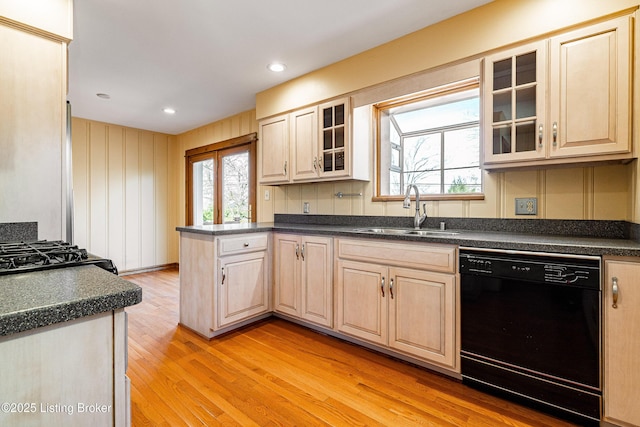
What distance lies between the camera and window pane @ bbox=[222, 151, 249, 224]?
14.5 feet

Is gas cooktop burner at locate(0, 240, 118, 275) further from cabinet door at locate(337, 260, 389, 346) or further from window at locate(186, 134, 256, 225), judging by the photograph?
window at locate(186, 134, 256, 225)

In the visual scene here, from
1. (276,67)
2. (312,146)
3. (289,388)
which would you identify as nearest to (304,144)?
(312,146)

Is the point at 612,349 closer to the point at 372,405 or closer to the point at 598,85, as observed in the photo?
the point at 372,405

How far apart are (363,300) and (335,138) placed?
1.44 metres

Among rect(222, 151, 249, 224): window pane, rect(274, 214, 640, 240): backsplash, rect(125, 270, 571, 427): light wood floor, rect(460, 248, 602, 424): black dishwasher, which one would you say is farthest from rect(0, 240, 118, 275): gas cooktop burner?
rect(222, 151, 249, 224): window pane

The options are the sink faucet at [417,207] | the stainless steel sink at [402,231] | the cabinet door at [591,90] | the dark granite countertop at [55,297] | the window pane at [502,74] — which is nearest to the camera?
the dark granite countertop at [55,297]

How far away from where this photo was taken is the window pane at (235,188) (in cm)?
441

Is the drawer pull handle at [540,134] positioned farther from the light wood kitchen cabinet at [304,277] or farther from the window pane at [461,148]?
the light wood kitchen cabinet at [304,277]

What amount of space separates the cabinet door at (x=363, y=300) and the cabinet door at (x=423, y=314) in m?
0.07

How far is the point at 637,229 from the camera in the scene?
5.25 ft

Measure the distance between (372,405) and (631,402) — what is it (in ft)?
3.86

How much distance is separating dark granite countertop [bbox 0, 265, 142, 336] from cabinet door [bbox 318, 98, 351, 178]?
2.13 m

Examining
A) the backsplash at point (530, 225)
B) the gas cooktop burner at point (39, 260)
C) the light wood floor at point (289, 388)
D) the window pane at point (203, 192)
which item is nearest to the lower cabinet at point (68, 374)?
the gas cooktop burner at point (39, 260)

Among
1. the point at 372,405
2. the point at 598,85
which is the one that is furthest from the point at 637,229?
the point at 372,405
